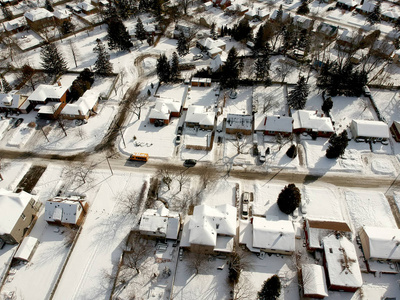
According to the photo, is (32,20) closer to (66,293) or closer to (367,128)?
(66,293)

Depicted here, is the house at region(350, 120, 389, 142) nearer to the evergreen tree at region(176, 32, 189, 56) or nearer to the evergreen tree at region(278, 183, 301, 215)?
the evergreen tree at region(278, 183, 301, 215)

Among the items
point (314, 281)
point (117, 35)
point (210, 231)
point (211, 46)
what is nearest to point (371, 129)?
point (314, 281)

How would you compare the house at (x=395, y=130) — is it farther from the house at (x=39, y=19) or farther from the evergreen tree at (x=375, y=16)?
the house at (x=39, y=19)

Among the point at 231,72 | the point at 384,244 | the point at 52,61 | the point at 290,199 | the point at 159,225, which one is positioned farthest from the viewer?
the point at 52,61

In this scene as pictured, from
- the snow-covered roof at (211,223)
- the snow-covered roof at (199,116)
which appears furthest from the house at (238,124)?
the snow-covered roof at (211,223)

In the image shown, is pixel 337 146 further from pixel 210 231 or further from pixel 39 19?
pixel 39 19

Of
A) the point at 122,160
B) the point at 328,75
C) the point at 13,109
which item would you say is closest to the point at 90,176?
the point at 122,160
